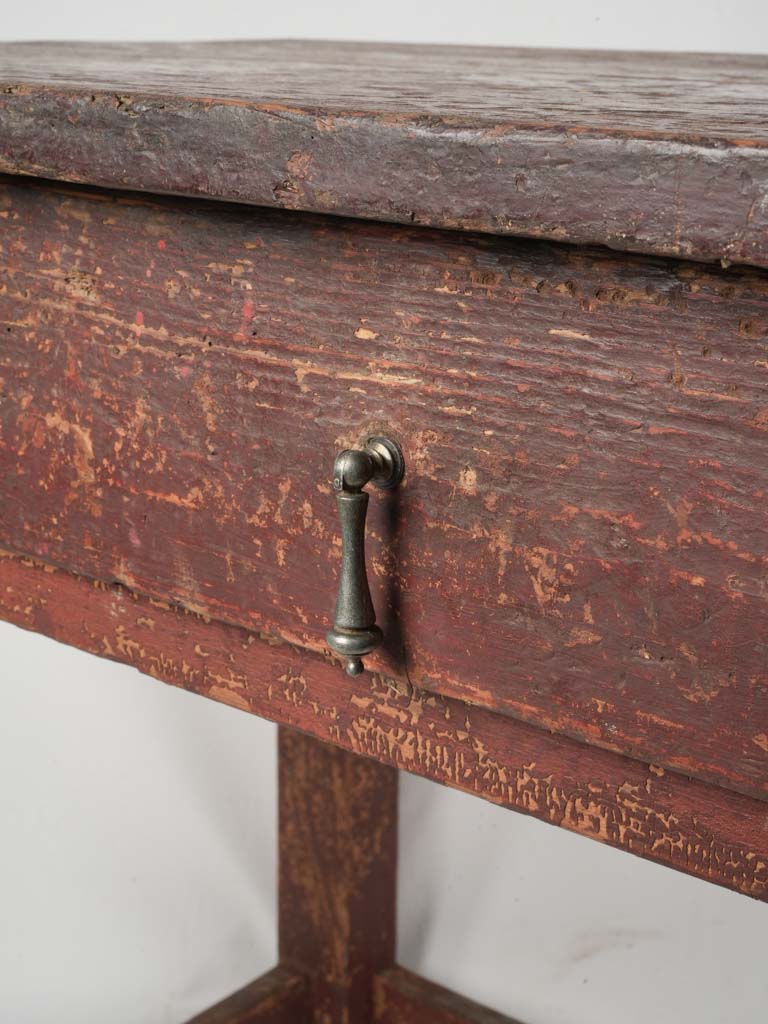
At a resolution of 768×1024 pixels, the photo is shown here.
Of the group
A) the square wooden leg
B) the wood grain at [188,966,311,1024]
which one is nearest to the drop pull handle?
the square wooden leg

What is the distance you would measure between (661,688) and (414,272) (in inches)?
7.0

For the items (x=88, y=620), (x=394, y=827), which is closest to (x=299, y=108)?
(x=88, y=620)

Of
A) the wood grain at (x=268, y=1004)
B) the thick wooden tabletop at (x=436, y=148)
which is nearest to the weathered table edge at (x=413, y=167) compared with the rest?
the thick wooden tabletop at (x=436, y=148)

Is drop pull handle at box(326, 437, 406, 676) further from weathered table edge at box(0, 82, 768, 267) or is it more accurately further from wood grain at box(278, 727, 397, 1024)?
wood grain at box(278, 727, 397, 1024)

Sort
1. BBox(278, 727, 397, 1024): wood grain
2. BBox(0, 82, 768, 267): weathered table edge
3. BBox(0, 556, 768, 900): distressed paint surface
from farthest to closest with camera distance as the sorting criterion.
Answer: BBox(278, 727, 397, 1024): wood grain
BBox(0, 556, 768, 900): distressed paint surface
BBox(0, 82, 768, 267): weathered table edge

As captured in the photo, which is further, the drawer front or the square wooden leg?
the square wooden leg

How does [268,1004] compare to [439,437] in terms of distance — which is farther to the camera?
[268,1004]

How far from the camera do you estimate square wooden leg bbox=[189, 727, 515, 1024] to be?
1.26 m

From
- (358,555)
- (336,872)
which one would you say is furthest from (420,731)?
(336,872)

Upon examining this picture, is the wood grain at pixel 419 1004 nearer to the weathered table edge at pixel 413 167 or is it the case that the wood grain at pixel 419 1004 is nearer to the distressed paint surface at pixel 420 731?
the distressed paint surface at pixel 420 731

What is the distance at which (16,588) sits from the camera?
0.75 meters

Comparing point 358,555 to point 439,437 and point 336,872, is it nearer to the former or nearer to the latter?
point 439,437

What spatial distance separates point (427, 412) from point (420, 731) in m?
0.15

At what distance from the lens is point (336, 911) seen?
4.26 feet
